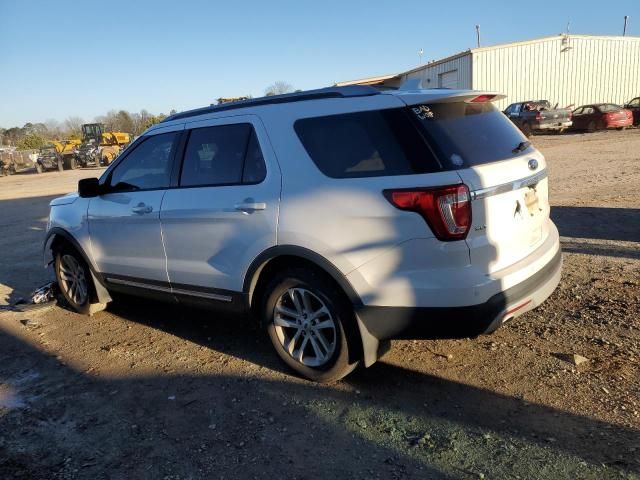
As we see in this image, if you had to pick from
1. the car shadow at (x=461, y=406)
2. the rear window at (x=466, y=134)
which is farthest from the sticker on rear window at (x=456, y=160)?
the car shadow at (x=461, y=406)

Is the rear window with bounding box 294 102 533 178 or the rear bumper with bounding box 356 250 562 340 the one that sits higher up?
the rear window with bounding box 294 102 533 178

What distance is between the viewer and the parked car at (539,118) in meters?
26.2

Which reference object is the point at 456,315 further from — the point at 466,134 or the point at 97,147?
the point at 97,147

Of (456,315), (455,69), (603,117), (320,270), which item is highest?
(455,69)

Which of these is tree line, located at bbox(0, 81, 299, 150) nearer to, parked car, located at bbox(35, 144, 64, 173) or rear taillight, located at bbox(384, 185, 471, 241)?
parked car, located at bbox(35, 144, 64, 173)

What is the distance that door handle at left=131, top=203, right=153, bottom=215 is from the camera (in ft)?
14.3

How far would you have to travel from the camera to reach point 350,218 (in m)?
3.16

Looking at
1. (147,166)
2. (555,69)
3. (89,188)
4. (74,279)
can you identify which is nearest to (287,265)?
(147,166)

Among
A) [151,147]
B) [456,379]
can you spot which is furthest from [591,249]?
[151,147]

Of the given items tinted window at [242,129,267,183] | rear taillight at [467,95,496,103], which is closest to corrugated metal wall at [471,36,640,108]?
rear taillight at [467,95,496,103]

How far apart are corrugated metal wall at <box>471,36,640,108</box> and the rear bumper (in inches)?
1156

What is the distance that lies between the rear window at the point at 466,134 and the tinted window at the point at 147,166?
2.22 meters

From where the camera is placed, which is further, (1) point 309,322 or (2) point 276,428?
(1) point 309,322

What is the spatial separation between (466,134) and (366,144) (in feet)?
2.06
